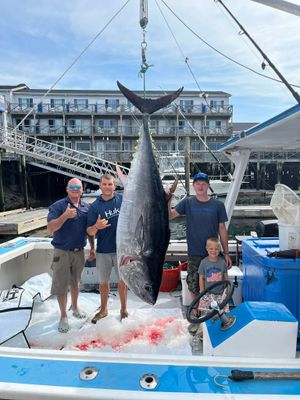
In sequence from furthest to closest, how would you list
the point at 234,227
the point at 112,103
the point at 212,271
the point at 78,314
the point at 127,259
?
1. the point at 112,103
2. the point at 234,227
3. the point at 78,314
4. the point at 212,271
5. the point at 127,259

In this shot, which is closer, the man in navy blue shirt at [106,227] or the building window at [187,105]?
the man in navy blue shirt at [106,227]

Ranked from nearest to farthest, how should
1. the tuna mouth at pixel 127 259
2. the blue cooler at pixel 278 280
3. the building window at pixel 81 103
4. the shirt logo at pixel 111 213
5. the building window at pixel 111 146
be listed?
the tuna mouth at pixel 127 259 → the blue cooler at pixel 278 280 → the shirt logo at pixel 111 213 → the building window at pixel 111 146 → the building window at pixel 81 103

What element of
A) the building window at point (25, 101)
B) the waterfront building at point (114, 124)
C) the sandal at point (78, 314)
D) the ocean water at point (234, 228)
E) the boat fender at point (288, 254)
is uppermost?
the building window at point (25, 101)

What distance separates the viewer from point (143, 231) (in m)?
2.31

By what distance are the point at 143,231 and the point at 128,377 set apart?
876mm

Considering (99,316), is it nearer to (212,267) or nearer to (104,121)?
A: (212,267)

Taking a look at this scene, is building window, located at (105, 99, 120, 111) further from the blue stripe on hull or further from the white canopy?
the blue stripe on hull

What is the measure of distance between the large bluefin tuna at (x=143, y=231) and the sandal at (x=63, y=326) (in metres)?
1.46

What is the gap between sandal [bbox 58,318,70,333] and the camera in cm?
340

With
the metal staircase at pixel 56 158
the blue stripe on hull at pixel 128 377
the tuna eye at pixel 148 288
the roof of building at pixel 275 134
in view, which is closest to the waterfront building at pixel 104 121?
the metal staircase at pixel 56 158

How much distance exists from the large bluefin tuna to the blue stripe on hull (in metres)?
0.53

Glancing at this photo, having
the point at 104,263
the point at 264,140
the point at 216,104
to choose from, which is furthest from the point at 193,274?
the point at 216,104

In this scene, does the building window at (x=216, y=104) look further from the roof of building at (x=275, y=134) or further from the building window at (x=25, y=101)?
the roof of building at (x=275, y=134)

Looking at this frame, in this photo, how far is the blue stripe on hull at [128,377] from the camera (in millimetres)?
1707
